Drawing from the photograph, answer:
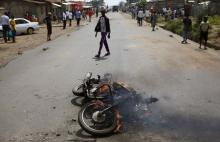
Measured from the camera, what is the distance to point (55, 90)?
33.3 feet

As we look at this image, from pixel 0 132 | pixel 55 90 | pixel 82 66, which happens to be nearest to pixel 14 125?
pixel 0 132

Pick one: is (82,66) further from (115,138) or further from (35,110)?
(115,138)

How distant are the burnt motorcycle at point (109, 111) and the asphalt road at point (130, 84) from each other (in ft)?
0.55

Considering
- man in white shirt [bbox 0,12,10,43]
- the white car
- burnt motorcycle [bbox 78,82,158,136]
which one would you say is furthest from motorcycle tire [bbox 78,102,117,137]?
the white car

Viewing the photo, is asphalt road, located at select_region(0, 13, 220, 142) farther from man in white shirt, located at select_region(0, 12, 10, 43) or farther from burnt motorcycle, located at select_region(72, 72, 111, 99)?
man in white shirt, located at select_region(0, 12, 10, 43)

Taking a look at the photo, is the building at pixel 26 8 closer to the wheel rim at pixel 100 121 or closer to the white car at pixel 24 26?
the white car at pixel 24 26

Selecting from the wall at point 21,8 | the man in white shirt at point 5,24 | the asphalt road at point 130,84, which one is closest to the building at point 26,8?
the wall at point 21,8

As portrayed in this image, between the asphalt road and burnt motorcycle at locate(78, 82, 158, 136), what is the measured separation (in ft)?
0.55

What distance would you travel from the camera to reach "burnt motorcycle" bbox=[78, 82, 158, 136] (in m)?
6.62

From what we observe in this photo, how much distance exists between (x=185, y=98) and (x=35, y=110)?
323cm

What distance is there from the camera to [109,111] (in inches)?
265

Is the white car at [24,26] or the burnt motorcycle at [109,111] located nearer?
the burnt motorcycle at [109,111]

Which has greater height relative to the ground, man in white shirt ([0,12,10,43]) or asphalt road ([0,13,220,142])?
man in white shirt ([0,12,10,43])

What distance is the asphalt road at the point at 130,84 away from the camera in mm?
6754
